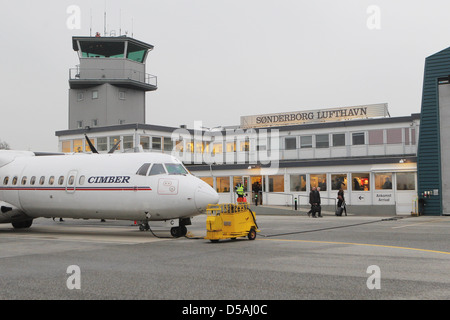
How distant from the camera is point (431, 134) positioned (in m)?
30.7

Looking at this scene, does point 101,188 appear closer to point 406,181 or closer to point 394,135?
point 406,181

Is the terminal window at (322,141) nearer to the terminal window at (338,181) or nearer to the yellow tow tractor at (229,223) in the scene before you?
the terminal window at (338,181)

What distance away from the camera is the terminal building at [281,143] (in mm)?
32344

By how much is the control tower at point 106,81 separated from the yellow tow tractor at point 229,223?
101 feet

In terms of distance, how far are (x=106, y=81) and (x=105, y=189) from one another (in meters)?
28.9

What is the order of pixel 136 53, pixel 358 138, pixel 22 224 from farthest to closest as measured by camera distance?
pixel 136 53, pixel 358 138, pixel 22 224

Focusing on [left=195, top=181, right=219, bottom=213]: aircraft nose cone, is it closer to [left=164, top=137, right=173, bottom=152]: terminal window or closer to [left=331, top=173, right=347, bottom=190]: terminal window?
[left=331, top=173, right=347, bottom=190]: terminal window

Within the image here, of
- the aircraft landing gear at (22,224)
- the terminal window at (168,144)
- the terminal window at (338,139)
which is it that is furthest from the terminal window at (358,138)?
the aircraft landing gear at (22,224)

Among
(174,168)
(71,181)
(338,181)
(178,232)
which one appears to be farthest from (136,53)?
(178,232)

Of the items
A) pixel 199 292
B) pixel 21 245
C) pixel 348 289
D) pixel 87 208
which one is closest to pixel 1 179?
pixel 87 208

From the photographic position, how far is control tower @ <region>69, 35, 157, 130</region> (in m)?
44.1

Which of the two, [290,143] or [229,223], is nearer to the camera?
[229,223]

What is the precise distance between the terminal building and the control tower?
0.30 ft

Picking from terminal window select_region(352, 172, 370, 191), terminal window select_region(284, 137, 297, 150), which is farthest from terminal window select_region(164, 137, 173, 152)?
terminal window select_region(352, 172, 370, 191)
